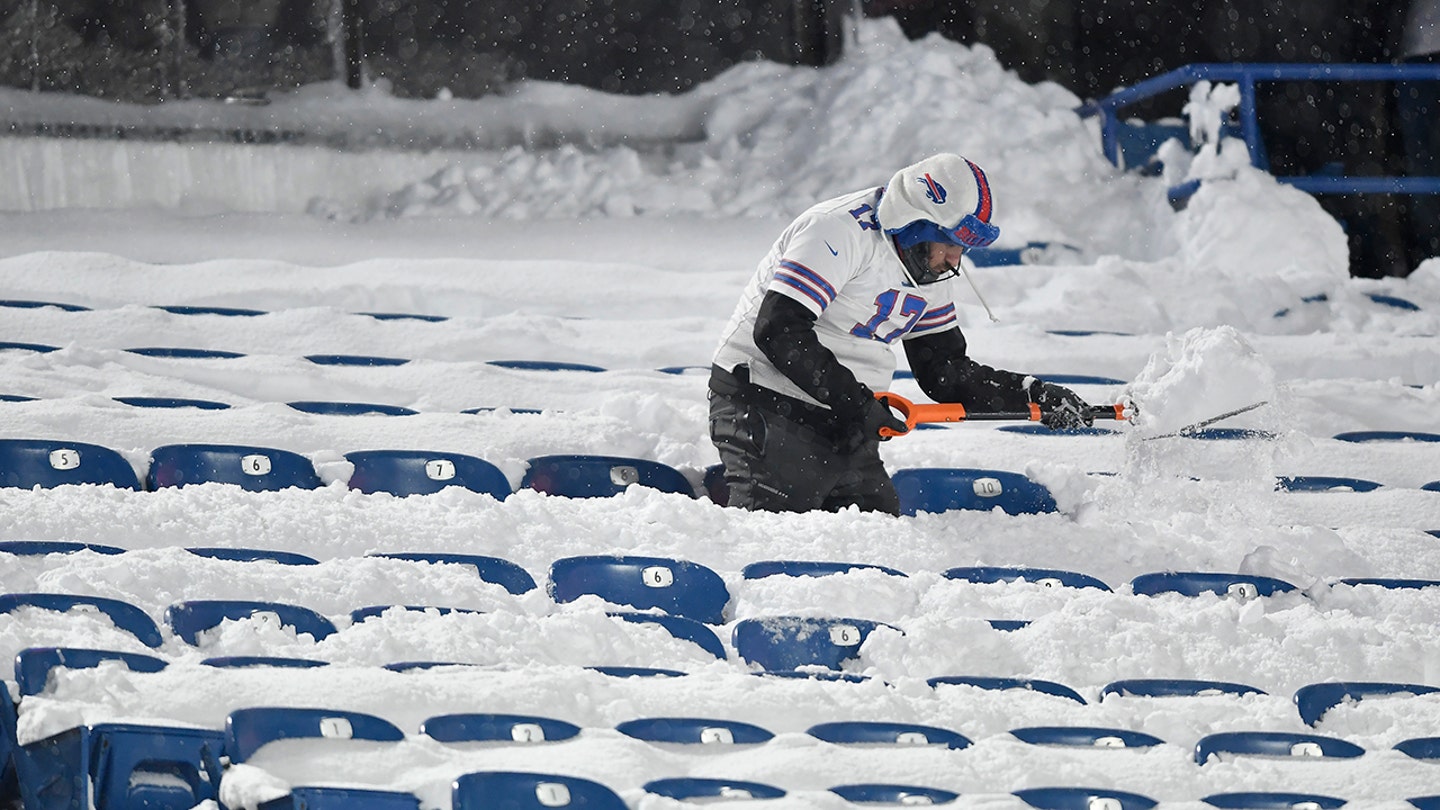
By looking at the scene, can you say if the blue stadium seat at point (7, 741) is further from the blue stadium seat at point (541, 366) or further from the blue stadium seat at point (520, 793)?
the blue stadium seat at point (541, 366)

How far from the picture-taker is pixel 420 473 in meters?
4.74

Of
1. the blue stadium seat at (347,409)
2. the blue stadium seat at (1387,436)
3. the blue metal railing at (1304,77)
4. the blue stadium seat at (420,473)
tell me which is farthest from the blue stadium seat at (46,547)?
the blue metal railing at (1304,77)

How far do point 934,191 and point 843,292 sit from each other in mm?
400

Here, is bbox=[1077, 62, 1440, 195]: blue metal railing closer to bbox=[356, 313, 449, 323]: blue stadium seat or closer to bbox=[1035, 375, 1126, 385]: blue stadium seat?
bbox=[1035, 375, 1126, 385]: blue stadium seat

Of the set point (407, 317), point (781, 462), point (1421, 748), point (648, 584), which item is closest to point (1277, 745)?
point (1421, 748)

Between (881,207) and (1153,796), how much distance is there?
2156 millimetres

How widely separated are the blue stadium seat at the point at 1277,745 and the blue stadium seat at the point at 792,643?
2.69 ft

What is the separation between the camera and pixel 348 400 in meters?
5.83

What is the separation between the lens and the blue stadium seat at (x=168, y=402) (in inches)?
209

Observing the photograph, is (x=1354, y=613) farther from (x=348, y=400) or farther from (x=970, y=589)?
(x=348, y=400)

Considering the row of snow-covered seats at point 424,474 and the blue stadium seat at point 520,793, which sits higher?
the row of snow-covered seats at point 424,474

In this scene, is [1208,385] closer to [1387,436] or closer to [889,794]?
[1387,436]

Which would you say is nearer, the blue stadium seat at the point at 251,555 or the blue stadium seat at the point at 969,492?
the blue stadium seat at the point at 251,555

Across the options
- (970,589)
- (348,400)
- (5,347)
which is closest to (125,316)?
(5,347)
